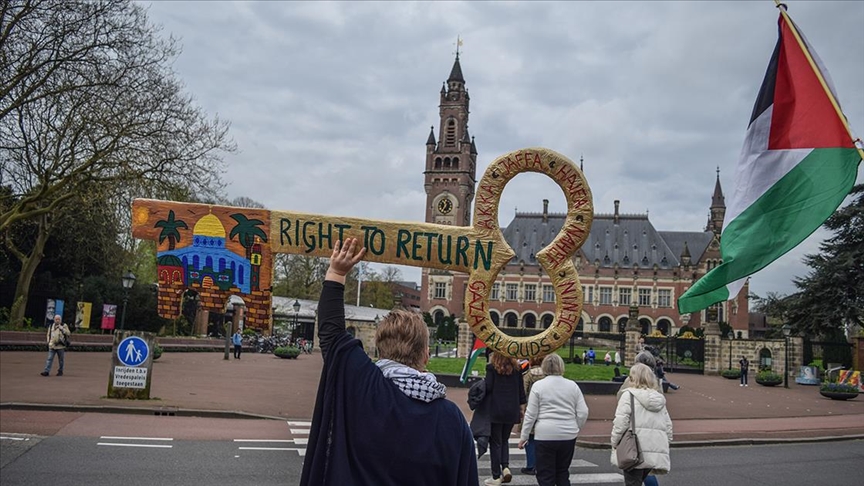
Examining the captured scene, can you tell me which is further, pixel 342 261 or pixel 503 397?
pixel 503 397

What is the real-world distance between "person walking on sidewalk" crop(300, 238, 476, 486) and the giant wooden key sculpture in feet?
4.72

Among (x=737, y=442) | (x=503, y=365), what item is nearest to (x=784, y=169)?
(x=503, y=365)

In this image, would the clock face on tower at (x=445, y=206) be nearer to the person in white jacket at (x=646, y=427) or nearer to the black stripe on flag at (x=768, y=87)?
the person in white jacket at (x=646, y=427)

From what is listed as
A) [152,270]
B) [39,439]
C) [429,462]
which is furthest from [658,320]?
[429,462]

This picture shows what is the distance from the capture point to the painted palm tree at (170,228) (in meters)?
4.48

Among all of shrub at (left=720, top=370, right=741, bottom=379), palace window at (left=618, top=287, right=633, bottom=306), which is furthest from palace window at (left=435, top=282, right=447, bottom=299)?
shrub at (left=720, top=370, right=741, bottom=379)

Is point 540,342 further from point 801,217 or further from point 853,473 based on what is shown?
point 853,473

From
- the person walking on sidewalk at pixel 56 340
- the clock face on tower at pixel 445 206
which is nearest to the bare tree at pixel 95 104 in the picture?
the person walking on sidewalk at pixel 56 340

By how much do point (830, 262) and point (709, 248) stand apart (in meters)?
50.4

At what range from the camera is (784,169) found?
20.5ft

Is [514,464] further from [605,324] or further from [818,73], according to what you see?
[605,324]

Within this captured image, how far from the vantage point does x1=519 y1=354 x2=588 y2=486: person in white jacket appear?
286 inches

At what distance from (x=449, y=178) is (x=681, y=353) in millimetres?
42471

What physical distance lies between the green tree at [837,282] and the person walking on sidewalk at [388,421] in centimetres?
3294
